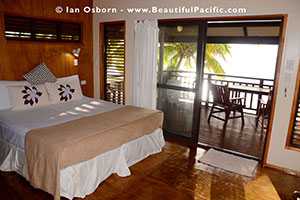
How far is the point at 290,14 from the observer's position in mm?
2672

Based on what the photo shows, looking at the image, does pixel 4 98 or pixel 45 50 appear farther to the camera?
pixel 45 50

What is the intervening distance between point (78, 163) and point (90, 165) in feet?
0.56

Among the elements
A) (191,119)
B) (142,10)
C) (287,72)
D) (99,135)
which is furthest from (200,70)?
(99,135)

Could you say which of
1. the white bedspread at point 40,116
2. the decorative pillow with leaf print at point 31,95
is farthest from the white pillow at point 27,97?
the white bedspread at point 40,116

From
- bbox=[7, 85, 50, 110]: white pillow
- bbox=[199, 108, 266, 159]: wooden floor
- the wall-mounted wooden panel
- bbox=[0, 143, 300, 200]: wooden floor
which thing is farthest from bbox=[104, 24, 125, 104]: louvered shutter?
bbox=[0, 143, 300, 200]: wooden floor

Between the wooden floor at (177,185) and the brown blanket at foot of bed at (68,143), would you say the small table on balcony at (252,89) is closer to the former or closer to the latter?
the wooden floor at (177,185)

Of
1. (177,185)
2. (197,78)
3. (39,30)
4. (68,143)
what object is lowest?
(177,185)

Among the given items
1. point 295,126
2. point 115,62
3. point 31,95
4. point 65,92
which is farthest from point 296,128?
point 31,95

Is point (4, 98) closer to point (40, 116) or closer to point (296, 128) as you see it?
point (40, 116)

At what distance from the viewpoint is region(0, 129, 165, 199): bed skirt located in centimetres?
223

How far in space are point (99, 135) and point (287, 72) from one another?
2.33 metres

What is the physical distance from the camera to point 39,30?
12.2 ft

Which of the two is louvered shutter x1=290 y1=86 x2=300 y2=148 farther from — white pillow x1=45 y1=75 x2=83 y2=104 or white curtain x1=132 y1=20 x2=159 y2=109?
white pillow x1=45 y1=75 x2=83 y2=104

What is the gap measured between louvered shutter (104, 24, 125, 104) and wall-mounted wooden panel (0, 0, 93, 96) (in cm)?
35
